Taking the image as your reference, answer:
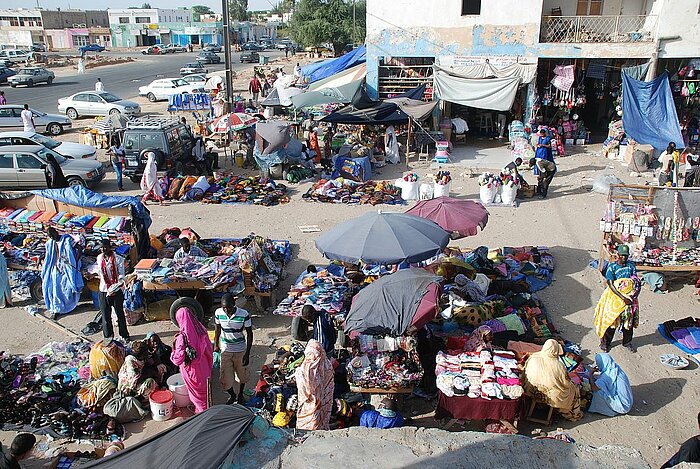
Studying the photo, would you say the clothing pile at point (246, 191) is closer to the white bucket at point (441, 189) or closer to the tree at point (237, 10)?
the white bucket at point (441, 189)

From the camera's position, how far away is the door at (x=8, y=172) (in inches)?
615

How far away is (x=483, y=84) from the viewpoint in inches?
787

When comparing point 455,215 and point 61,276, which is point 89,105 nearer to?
point 61,276

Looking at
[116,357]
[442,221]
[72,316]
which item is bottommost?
[72,316]

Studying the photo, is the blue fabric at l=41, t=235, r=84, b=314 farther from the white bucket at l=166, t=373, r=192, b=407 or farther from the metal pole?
the metal pole

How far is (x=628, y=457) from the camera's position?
4363 mm

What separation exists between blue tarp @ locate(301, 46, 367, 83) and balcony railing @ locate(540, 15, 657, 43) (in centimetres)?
991

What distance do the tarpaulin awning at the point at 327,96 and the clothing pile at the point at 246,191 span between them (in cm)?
529

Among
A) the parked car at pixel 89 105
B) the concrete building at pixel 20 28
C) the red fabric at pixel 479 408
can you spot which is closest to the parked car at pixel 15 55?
the concrete building at pixel 20 28

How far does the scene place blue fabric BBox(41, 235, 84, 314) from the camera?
9.49m

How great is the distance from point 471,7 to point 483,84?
10.6 ft

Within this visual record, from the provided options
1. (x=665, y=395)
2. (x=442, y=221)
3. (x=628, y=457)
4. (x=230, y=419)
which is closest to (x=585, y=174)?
(x=442, y=221)

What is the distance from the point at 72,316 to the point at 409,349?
609 cm

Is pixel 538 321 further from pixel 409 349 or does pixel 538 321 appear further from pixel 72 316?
pixel 72 316
